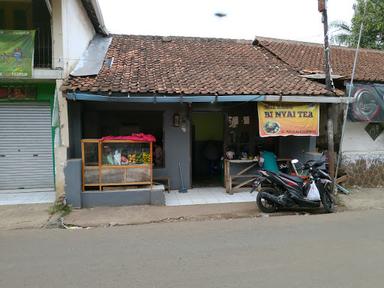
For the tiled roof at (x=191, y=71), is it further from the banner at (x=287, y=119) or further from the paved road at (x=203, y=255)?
the paved road at (x=203, y=255)

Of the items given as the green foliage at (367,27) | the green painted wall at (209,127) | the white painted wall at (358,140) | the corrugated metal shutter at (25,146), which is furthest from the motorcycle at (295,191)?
the green foliage at (367,27)

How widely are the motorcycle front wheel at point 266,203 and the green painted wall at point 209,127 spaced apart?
5.04 metres

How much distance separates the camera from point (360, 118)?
35.2 feet

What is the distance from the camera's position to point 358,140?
11.6 metres

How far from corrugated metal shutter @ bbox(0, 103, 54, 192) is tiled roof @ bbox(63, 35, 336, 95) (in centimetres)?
177

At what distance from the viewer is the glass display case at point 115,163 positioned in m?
8.62

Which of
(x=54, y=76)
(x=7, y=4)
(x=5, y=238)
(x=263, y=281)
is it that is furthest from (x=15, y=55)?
(x=263, y=281)

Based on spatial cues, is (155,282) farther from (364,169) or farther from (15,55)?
(364,169)

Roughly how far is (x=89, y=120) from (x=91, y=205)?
3.00m

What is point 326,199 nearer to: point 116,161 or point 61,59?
point 116,161

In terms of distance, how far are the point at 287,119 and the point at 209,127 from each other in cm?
381

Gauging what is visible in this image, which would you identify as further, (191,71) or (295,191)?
(191,71)

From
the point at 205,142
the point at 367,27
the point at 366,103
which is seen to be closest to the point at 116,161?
the point at 205,142

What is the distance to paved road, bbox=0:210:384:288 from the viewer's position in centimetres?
432
